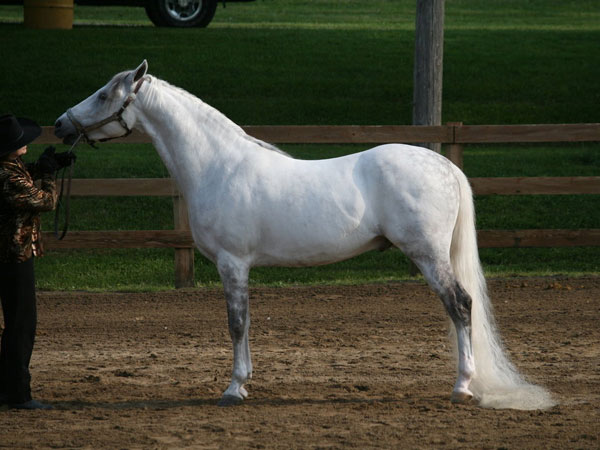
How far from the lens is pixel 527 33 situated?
2284 centimetres

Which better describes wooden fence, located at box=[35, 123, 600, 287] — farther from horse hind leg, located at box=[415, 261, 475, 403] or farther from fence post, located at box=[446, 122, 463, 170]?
horse hind leg, located at box=[415, 261, 475, 403]

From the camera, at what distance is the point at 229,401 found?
587 cm

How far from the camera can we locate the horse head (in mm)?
5898

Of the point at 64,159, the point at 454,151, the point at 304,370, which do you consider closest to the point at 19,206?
the point at 64,159

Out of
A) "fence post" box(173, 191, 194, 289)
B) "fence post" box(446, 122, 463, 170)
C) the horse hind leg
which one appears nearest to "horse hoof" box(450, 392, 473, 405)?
the horse hind leg

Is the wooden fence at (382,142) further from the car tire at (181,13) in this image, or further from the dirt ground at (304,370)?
the car tire at (181,13)

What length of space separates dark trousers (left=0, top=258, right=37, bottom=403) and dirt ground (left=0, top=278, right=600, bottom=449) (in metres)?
0.17

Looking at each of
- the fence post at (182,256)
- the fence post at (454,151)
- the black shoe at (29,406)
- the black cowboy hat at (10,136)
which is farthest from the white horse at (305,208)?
the fence post at (454,151)

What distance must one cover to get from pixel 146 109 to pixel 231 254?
1.03 meters

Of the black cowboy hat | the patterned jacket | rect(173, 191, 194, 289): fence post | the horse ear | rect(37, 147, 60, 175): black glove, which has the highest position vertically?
the horse ear

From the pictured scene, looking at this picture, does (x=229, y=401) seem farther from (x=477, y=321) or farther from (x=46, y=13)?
(x=46, y=13)

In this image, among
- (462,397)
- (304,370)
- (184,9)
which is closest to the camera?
(462,397)

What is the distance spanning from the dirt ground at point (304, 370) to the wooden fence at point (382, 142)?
45 cm

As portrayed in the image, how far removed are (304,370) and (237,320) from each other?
98cm
